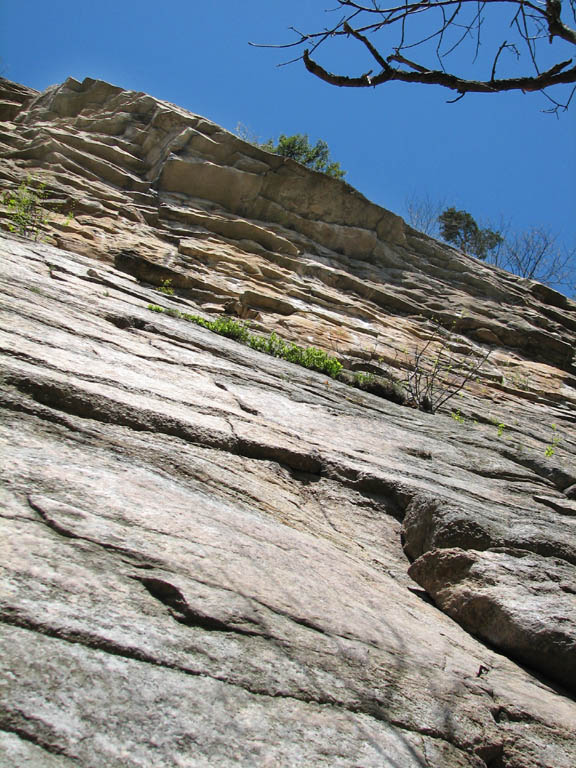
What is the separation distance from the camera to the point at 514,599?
292 centimetres

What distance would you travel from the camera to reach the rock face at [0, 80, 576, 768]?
1538 mm

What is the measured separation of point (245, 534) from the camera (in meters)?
2.62

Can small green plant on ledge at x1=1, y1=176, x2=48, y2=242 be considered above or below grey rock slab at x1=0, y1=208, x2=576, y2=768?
above

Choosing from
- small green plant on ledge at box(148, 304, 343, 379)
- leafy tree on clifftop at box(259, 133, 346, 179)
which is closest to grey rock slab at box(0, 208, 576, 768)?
small green plant on ledge at box(148, 304, 343, 379)

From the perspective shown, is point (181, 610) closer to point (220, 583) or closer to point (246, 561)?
point (220, 583)

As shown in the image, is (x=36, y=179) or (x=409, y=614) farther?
(x=36, y=179)

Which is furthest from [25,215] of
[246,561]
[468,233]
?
[468,233]

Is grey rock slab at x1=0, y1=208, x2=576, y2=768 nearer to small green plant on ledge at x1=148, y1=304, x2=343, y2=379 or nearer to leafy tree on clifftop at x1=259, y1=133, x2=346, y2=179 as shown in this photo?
small green plant on ledge at x1=148, y1=304, x2=343, y2=379

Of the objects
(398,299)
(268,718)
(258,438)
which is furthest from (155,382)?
(398,299)

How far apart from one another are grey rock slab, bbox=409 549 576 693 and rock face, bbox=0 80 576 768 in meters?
0.01

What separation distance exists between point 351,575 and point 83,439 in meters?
1.62

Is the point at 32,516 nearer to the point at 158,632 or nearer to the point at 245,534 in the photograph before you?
the point at 158,632

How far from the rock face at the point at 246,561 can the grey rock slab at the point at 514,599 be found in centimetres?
1

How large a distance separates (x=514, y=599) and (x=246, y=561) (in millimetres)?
1581
